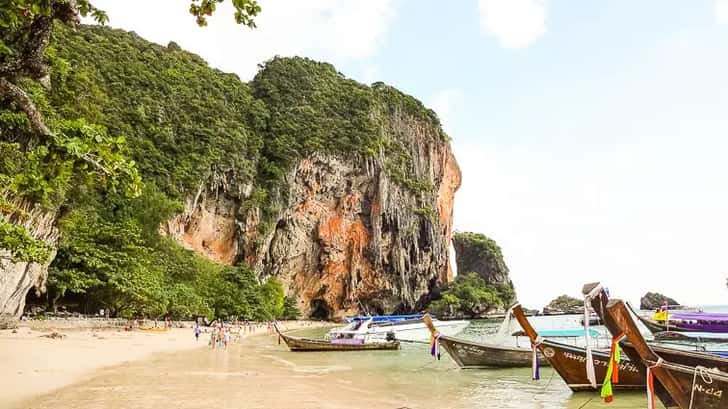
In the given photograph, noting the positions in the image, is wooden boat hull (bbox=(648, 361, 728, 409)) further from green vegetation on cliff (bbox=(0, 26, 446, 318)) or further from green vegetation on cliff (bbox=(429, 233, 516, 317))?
green vegetation on cliff (bbox=(429, 233, 516, 317))

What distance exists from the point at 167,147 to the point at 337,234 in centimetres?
2317

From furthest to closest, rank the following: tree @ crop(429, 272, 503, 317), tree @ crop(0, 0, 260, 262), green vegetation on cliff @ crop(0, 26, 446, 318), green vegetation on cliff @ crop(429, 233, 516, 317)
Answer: green vegetation on cliff @ crop(429, 233, 516, 317) < tree @ crop(429, 272, 503, 317) < green vegetation on cliff @ crop(0, 26, 446, 318) < tree @ crop(0, 0, 260, 262)

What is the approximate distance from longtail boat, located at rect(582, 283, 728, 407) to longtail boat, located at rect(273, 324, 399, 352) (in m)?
14.8

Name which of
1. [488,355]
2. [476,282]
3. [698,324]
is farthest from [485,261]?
[488,355]

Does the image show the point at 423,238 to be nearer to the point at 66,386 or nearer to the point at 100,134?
the point at 66,386

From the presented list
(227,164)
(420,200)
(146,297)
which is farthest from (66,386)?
(420,200)

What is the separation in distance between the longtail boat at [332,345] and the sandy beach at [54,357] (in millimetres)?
4761

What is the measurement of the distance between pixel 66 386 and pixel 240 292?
33.3m

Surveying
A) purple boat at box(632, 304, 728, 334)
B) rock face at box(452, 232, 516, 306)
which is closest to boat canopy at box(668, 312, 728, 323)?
purple boat at box(632, 304, 728, 334)

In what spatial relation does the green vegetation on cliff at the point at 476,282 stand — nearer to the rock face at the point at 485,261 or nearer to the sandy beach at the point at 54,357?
the rock face at the point at 485,261

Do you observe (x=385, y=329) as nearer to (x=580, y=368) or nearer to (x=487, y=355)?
(x=487, y=355)

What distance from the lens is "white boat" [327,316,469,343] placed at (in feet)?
76.8

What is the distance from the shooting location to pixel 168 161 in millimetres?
41469

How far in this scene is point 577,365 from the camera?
973cm
